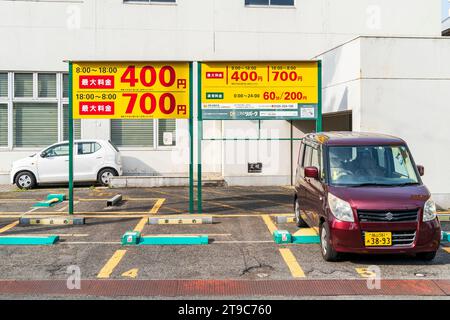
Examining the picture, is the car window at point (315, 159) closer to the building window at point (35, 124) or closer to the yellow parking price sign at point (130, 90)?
the yellow parking price sign at point (130, 90)

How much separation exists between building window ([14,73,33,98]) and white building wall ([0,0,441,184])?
35 cm

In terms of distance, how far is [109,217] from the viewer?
451 inches

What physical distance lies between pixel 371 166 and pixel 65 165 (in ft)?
37.1

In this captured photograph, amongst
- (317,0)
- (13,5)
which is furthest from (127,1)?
(317,0)

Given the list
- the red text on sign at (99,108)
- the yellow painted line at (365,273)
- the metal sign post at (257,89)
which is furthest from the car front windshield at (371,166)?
the red text on sign at (99,108)

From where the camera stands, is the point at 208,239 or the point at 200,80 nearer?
the point at 208,239

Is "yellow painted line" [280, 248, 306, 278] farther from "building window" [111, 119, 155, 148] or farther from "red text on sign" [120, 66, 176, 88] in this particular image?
Result: "building window" [111, 119, 155, 148]

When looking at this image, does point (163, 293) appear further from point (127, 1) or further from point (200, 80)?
point (127, 1)

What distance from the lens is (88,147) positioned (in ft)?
55.6

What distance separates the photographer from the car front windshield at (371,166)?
804cm

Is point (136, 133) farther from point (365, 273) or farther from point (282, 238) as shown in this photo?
point (365, 273)

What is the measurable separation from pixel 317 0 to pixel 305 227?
11650 millimetres

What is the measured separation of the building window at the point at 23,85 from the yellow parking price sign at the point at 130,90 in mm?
8639

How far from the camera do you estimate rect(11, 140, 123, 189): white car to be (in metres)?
16.8
